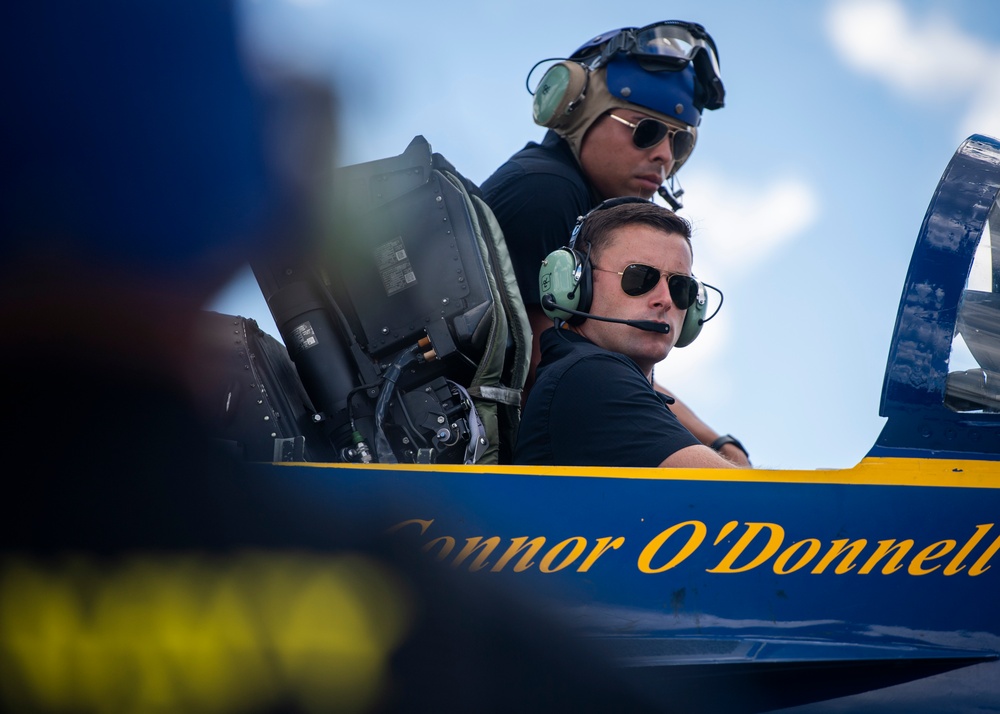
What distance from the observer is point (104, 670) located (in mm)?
1266

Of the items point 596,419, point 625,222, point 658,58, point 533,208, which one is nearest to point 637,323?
point 625,222

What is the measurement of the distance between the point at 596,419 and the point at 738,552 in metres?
0.45

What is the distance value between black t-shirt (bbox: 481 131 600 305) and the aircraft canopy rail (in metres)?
1.35

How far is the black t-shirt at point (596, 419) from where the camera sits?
187 cm

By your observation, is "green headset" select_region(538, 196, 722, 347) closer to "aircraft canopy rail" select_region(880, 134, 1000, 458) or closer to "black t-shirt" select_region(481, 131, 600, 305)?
"black t-shirt" select_region(481, 131, 600, 305)

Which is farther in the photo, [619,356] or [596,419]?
[619,356]

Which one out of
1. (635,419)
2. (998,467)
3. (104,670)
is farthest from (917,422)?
(104,670)

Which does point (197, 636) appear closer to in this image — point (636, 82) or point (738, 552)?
point (738, 552)

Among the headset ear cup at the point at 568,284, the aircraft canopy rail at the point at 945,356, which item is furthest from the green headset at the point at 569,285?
the aircraft canopy rail at the point at 945,356

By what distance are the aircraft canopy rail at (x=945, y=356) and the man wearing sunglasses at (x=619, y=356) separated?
298 millimetres

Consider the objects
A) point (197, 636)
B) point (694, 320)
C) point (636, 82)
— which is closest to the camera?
point (197, 636)

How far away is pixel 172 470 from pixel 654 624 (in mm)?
725

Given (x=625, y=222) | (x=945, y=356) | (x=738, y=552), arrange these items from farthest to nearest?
(x=625, y=222), (x=945, y=356), (x=738, y=552)

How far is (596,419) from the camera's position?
6.43 ft
